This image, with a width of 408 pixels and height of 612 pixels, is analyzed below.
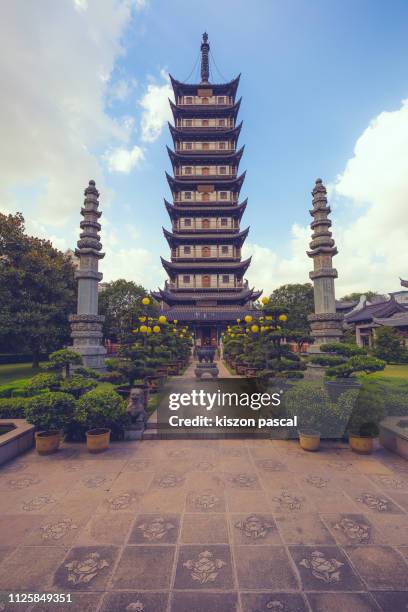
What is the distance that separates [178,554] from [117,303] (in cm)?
3155

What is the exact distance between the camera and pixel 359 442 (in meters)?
5.09

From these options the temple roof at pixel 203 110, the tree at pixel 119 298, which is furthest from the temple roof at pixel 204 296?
the temple roof at pixel 203 110

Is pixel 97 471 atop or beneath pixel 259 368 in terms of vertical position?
beneath

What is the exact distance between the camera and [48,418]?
5.19 m

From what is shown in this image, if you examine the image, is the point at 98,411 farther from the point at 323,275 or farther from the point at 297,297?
the point at 297,297

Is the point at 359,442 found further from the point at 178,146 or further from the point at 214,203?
the point at 178,146

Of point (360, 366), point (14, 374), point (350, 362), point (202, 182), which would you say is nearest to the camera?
point (360, 366)

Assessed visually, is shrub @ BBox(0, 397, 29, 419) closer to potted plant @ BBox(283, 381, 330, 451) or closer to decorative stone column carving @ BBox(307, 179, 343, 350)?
potted plant @ BBox(283, 381, 330, 451)

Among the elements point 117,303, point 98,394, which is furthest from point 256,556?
point 117,303

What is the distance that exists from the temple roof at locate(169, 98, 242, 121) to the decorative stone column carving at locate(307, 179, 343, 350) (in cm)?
2696

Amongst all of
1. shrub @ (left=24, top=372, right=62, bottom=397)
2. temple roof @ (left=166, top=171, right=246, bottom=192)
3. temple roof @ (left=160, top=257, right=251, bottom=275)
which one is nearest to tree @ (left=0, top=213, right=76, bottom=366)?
shrub @ (left=24, top=372, right=62, bottom=397)

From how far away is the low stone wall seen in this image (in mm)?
4832

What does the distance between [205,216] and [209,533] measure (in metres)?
33.4

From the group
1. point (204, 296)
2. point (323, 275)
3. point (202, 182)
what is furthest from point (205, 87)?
point (323, 275)
